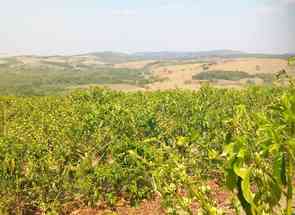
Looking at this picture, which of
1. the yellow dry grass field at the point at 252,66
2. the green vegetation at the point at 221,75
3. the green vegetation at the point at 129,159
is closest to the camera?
the green vegetation at the point at 129,159

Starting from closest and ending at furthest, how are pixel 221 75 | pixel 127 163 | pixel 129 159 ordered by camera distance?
pixel 129 159 → pixel 127 163 → pixel 221 75

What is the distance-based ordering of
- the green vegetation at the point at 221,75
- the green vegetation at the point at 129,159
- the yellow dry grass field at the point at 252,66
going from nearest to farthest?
the green vegetation at the point at 129,159 < the green vegetation at the point at 221,75 < the yellow dry grass field at the point at 252,66

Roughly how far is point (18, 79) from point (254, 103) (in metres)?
144

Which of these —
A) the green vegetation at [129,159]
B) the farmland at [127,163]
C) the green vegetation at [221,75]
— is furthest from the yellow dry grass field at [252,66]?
the green vegetation at [129,159]

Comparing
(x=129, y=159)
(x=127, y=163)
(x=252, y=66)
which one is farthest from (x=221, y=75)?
(x=129, y=159)

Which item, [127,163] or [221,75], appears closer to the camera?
[127,163]

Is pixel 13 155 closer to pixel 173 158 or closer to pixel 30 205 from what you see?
pixel 30 205

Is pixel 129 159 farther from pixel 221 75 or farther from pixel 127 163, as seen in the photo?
pixel 221 75

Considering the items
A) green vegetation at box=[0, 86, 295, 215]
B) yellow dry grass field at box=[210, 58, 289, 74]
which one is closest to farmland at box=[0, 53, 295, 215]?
green vegetation at box=[0, 86, 295, 215]

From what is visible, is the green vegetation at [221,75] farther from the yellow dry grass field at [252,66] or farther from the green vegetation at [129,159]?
the green vegetation at [129,159]

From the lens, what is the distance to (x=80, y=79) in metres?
156

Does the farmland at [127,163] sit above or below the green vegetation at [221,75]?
above

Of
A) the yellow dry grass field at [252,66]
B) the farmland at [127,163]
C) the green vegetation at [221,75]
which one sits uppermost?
the farmland at [127,163]

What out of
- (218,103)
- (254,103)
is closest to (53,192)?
(218,103)
